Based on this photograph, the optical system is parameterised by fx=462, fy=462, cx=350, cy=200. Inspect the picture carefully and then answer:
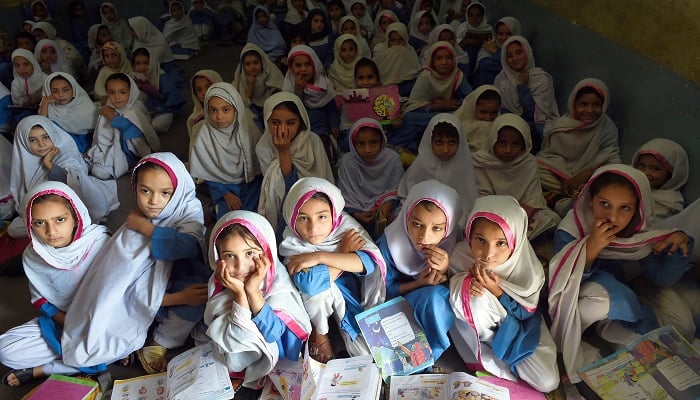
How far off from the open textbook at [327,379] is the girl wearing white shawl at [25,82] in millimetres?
3807

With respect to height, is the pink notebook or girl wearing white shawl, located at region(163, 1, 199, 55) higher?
girl wearing white shawl, located at region(163, 1, 199, 55)

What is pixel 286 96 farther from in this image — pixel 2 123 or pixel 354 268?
pixel 2 123

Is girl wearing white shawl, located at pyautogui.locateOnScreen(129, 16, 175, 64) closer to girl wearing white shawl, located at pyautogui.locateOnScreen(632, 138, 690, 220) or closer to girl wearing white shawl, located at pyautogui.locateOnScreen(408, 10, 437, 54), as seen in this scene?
girl wearing white shawl, located at pyautogui.locateOnScreen(408, 10, 437, 54)

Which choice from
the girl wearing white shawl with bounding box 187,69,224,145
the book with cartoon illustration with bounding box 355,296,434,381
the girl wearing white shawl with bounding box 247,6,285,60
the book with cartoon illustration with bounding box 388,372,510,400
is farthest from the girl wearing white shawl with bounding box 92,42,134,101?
the book with cartoon illustration with bounding box 388,372,510,400

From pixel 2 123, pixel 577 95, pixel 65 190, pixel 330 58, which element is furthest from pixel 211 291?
pixel 330 58

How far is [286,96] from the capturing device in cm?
281

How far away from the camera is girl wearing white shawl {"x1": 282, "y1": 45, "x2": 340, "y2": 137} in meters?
3.68

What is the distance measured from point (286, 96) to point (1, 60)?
4200mm

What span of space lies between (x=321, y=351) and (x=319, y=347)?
0.02 meters

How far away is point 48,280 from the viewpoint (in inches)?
79.5

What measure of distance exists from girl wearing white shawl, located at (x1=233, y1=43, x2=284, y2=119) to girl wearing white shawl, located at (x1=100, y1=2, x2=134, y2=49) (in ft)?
10.8

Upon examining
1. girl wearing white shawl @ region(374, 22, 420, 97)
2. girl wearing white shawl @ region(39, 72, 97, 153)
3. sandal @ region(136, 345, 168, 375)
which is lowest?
sandal @ region(136, 345, 168, 375)

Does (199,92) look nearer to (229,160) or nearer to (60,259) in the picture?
(229,160)

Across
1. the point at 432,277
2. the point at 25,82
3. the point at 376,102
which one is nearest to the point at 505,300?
the point at 432,277
